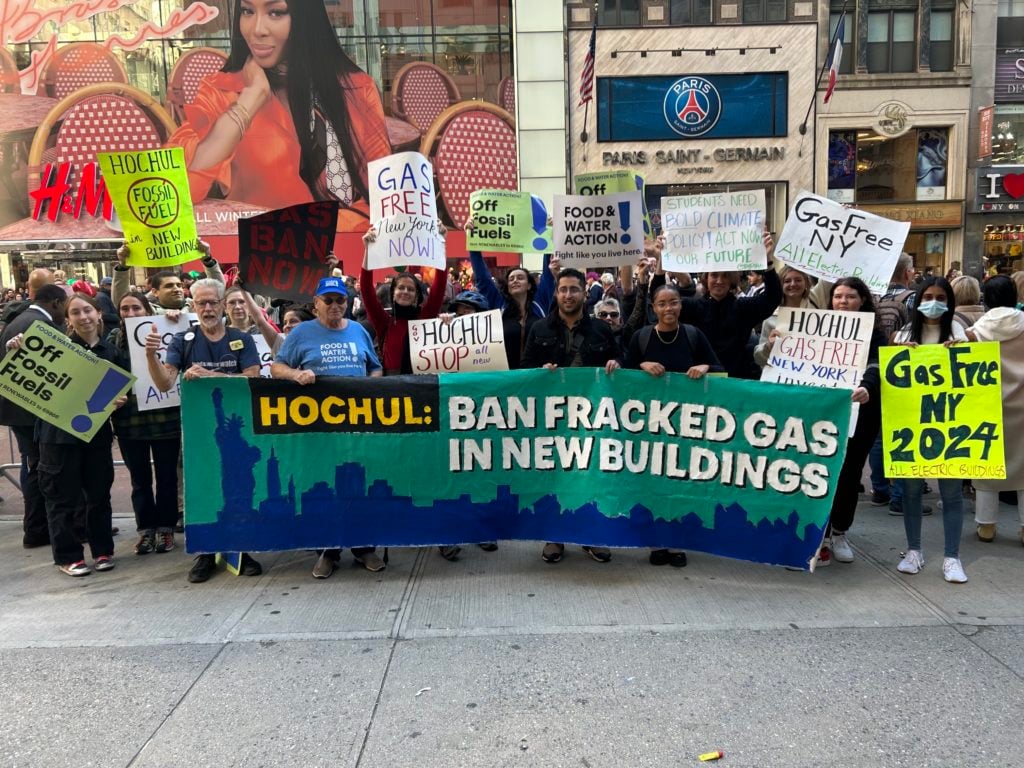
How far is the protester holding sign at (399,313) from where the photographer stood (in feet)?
16.9

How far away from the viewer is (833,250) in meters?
5.35

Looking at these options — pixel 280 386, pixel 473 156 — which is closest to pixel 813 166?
pixel 473 156

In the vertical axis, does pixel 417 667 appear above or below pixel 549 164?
below

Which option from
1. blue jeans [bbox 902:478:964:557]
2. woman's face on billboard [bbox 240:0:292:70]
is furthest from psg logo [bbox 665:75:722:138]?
blue jeans [bbox 902:478:964:557]

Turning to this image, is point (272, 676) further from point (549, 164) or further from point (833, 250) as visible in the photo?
point (549, 164)

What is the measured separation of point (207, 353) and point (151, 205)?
149 cm

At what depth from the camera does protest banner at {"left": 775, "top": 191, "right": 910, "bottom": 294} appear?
5.21 meters

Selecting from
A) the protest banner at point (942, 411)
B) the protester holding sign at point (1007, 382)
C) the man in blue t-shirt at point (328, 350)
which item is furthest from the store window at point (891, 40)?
the man in blue t-shirt at point (328, 350)

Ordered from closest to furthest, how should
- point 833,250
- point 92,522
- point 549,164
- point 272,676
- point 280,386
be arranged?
point 272,676
point 280,386
point 92,522
point 833,250
point 549,164

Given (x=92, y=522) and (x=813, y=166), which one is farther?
(x=813, y=166)

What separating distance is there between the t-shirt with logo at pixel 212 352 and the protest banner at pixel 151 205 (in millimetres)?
934

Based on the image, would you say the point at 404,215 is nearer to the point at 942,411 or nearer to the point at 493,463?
the point at 493,463

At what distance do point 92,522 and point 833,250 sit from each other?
5554 mm

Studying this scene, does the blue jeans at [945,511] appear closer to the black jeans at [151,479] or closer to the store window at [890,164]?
the black jeans at [151,479]
